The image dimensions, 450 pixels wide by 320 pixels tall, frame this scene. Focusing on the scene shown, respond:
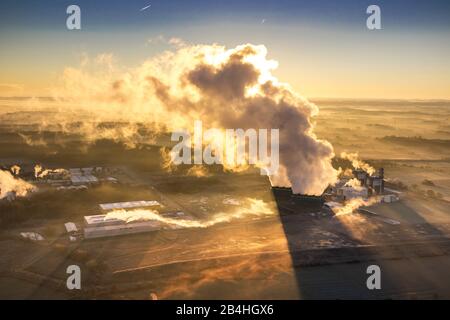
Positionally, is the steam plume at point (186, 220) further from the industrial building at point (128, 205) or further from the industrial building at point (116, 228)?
the industrial building at point (128, 205)

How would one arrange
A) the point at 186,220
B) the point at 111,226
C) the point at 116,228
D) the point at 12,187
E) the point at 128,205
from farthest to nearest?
the point at 12,187 < the point at 128,205 < the point at 186,220 < the point at 111,226 < the point at 116,228

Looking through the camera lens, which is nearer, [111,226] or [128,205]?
[111,226]

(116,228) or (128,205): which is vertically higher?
(128,205)

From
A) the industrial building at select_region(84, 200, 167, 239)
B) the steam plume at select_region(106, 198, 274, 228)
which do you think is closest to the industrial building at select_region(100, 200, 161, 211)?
the steam plume at select_region(106, 198, 274, 228)

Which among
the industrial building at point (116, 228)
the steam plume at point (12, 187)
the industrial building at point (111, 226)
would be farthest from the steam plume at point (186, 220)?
the steam plume at point (12, 187)

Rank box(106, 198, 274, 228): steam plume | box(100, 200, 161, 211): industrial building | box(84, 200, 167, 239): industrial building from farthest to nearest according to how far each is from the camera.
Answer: box(100, 200, 161, 211): industrial building → box(106, 198, 274, 228): steam plume → box(84, 200, 167, 239): industrial building

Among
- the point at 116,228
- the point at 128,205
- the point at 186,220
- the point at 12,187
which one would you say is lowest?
the point at 186,220

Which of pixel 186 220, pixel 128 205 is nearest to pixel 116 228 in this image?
pixel 186 220

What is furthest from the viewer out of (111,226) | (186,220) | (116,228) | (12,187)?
(12,187)

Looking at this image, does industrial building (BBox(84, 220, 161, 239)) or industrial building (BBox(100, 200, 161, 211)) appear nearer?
industrial building (BBox(84, 220, 161, 239))

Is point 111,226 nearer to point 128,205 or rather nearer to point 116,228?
point 116,228

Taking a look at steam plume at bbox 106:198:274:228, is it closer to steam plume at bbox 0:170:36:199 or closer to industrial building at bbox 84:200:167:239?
industrial building at bbox 84:200:167:239

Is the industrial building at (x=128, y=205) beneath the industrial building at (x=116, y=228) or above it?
above
